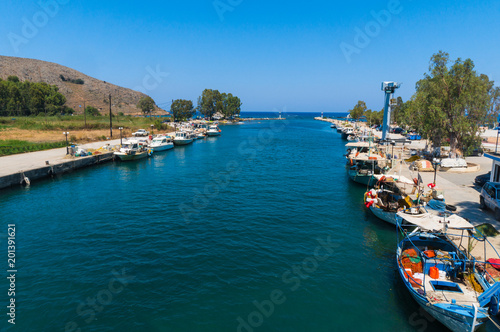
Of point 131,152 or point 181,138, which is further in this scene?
point 181,138

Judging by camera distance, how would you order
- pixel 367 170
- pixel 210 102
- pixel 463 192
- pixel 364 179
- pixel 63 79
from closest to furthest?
pixel 463 192 → pixel 364 179 → pixel 367 170 → pixel 210 102 → pixel 63 79

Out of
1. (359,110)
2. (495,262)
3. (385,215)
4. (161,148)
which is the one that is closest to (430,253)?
(495,262)

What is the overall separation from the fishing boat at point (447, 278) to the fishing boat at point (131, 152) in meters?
44.7

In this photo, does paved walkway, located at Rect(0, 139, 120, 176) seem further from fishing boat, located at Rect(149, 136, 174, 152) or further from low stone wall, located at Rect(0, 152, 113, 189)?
fishing boat, located at Rect(149, 136, 174, 152)

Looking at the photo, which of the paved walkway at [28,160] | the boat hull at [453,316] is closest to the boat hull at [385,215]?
the boat hull at [453,316]

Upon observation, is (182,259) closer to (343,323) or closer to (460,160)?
(343,323)

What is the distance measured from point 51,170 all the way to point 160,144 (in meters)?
28.2

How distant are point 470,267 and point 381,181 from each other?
1431 cm

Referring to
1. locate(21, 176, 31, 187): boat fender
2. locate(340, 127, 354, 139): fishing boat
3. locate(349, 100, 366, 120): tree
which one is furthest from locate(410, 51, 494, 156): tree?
locate(349, 100, 366, 120): tree

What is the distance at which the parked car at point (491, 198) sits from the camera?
18.4 meters

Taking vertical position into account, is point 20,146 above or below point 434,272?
above

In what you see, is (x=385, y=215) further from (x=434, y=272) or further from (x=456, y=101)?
(x=456, y=101)

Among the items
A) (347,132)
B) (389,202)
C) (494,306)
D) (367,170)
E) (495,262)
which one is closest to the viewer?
(494,306)

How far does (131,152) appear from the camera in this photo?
4944 centimetres
